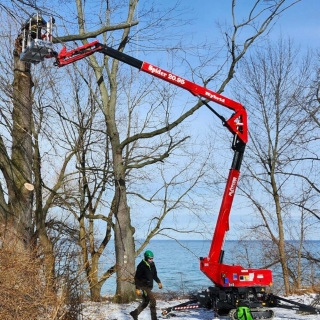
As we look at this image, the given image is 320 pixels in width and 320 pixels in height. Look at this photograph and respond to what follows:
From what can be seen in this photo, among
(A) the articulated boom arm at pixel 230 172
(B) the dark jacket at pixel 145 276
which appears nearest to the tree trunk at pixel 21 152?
(A) the articulated boom arm at pixel 230 172

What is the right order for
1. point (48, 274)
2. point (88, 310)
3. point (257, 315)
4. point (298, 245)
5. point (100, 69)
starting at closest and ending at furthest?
point (48, 274) → point (88, 310) → point (257, 315) → point (100, 69) → point (298, 245)

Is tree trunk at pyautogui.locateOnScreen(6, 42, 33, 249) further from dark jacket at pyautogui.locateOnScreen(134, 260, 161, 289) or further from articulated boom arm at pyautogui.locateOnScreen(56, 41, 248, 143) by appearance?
dark jacket at pyautogui.locateOnScreen(134, 260, 161, 289)

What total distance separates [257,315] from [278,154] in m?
12.0

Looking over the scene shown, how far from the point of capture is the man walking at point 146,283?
11281 millimetres

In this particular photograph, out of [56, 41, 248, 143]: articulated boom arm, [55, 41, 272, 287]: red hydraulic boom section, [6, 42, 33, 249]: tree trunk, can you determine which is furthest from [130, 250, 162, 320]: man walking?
[56, 41, 248, 143]: articulated boom arm

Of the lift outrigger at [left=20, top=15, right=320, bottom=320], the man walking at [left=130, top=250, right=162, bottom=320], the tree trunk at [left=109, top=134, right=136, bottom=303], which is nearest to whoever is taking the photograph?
the man walking at [left=130, top=250, right=162, bottom=320]

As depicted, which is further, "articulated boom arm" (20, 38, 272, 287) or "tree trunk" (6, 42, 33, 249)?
"articulated boom arm" (20, 38, 272, 287)

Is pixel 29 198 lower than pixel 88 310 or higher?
higher

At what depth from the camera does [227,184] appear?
12.2 meters

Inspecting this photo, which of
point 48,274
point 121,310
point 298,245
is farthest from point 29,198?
point 298,245

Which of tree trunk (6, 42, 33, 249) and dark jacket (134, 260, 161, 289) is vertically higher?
tree trunk (6, 42, 33, 249)

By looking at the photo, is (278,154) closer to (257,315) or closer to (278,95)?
(278,95)

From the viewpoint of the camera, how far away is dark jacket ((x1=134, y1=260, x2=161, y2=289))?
11.7m

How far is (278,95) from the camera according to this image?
74.5ft
